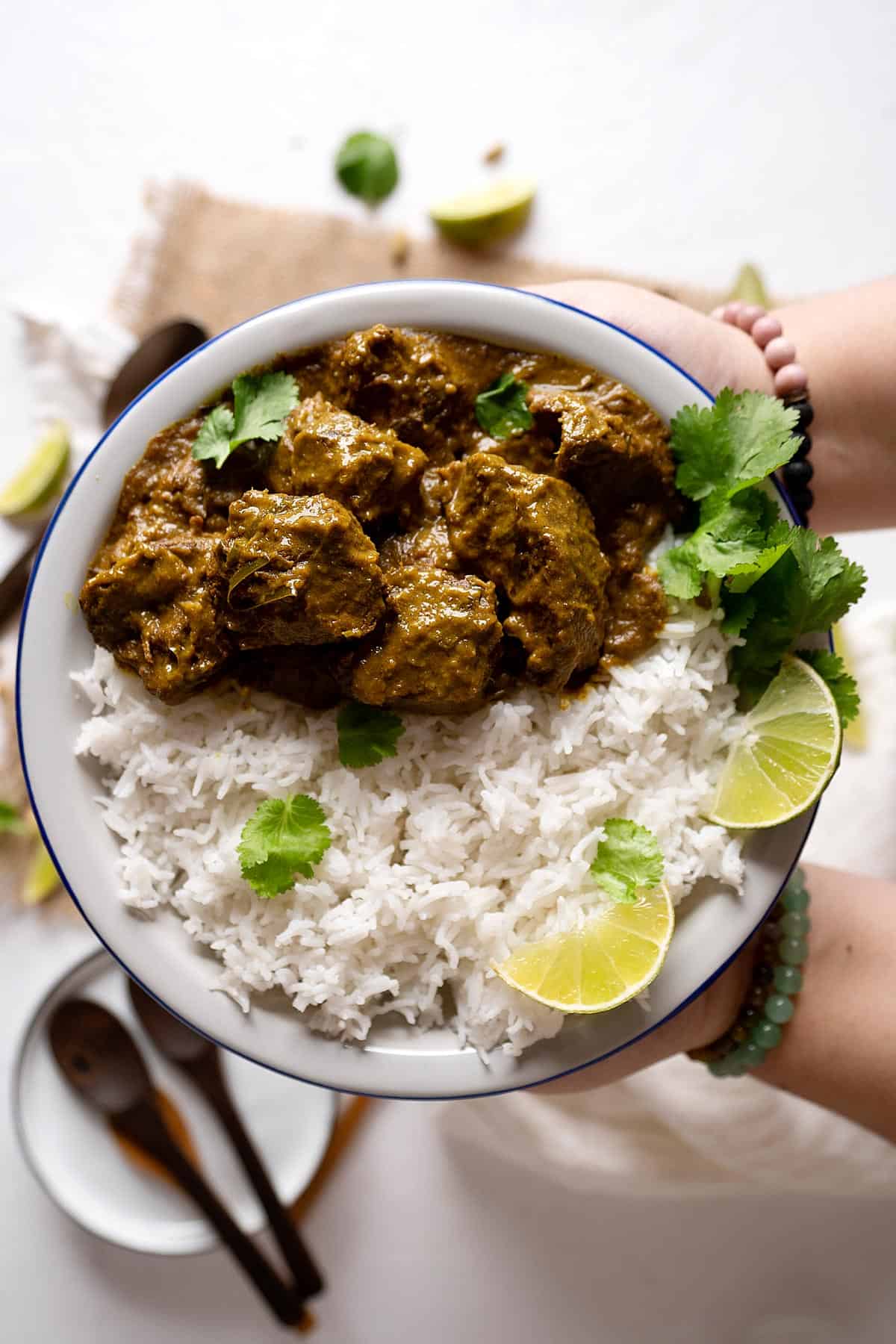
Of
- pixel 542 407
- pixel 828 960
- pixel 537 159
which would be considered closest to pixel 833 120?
pixel 537 159

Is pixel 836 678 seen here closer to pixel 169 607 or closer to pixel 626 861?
pixel 626 861

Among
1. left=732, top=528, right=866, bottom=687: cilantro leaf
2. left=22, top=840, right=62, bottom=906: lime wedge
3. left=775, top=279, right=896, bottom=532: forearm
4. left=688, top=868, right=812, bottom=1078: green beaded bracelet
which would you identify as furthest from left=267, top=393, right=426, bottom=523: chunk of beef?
left=22, top=840, right=62, bottom=906: lime wedge

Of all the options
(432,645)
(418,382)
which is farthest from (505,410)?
(432,645)

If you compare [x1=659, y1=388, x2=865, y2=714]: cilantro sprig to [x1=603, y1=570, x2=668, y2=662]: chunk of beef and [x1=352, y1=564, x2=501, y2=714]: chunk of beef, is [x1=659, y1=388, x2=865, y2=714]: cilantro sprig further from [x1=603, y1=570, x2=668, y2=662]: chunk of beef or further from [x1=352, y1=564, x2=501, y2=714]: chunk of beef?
[x1=352, y1=564, x2=501, y2=714]: chunk of beef

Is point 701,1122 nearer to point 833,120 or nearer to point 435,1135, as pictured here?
point 435,1135

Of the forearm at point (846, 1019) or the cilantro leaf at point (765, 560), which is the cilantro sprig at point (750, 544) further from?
the forearm at point (846, 1019)

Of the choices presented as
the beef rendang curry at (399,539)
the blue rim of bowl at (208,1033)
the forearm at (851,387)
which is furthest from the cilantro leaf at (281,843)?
the forearm at (851,387)
